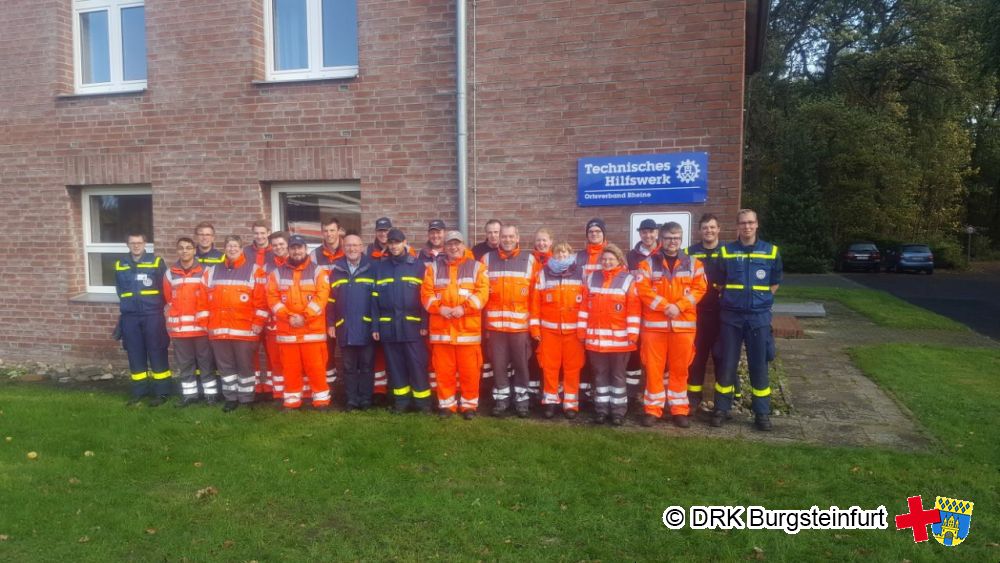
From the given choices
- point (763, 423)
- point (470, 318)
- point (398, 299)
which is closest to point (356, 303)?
point (398, 299)

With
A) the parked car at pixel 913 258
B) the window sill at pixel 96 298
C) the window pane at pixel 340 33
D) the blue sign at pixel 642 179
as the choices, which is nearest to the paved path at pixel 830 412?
the blue sign at pixel 642 179

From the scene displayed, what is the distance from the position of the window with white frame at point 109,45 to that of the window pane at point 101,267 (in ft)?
7.14

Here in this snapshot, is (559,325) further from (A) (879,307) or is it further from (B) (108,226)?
(A) (879,307)

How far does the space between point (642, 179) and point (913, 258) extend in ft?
105

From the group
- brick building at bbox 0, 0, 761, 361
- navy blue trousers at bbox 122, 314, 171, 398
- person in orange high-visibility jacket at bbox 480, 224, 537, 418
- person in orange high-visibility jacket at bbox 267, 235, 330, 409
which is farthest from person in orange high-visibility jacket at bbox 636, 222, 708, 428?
navy blue trousers at bbox 122, 314, 171, 398

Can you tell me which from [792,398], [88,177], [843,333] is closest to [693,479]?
[792,398]

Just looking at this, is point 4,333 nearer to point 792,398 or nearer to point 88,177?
point 88,177

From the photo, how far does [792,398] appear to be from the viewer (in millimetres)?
7402

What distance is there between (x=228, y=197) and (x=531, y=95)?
3.88 meters

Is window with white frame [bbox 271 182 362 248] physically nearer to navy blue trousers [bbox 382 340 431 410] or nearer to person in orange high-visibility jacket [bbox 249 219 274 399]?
person in orange high-visibility jacket [bbox 249 219 274 399]

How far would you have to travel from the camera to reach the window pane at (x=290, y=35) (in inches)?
329

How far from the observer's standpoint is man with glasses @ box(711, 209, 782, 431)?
618 centimetres

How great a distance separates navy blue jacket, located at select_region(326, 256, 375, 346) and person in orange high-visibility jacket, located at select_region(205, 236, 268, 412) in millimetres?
827

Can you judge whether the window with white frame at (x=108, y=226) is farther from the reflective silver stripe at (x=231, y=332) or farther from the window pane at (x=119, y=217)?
the reflective silver stripe at (x=231, y=332)
